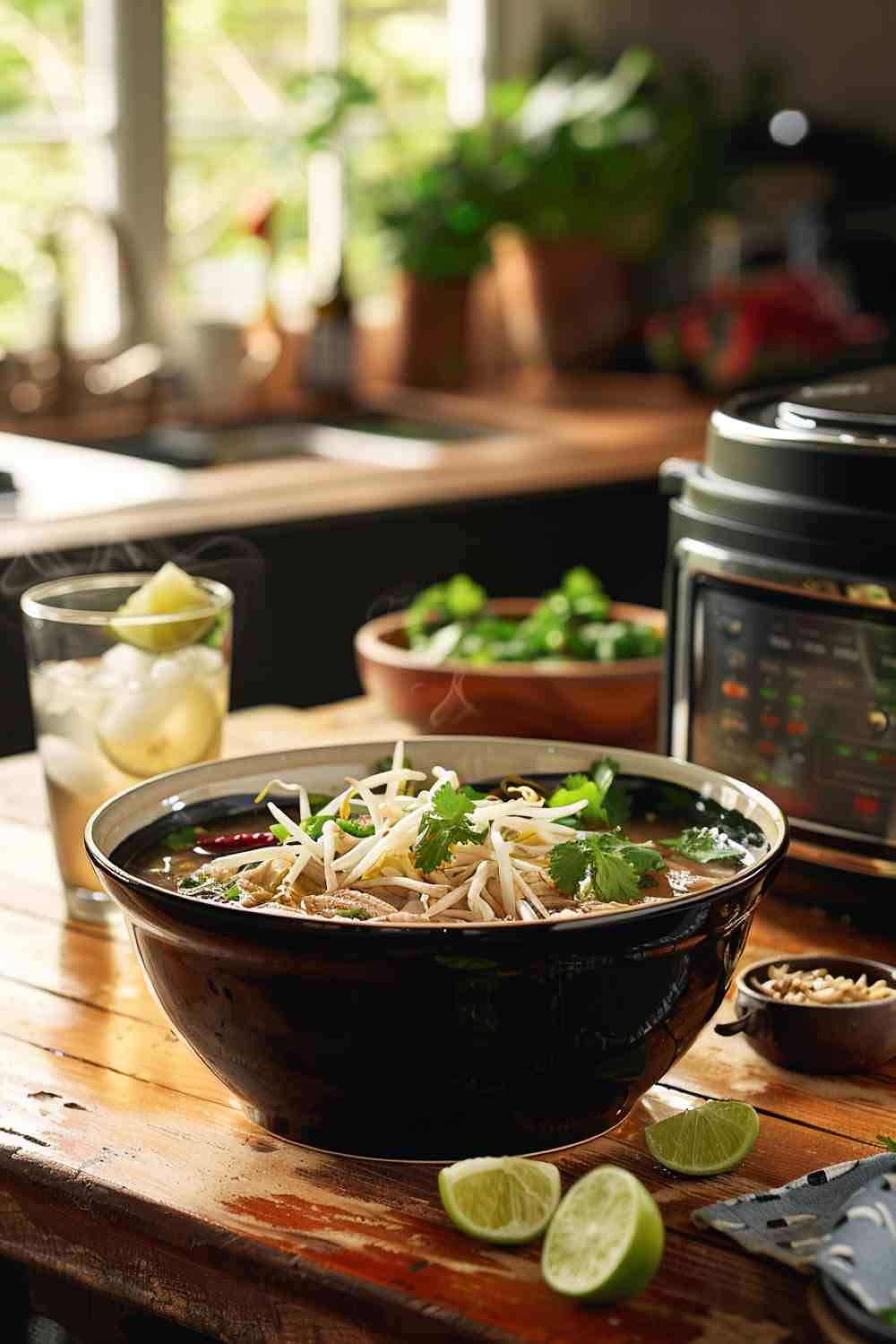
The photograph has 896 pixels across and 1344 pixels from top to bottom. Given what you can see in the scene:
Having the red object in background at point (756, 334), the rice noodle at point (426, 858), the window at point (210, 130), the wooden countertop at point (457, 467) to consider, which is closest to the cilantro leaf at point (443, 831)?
the rice noodle at point (426, 858)

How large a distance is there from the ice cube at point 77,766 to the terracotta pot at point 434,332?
2722 millimetres

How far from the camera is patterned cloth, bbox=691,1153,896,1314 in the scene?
69cm

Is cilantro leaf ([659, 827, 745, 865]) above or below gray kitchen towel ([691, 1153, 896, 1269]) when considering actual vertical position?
above

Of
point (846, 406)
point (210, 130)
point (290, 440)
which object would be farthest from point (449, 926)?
point (210, 130)

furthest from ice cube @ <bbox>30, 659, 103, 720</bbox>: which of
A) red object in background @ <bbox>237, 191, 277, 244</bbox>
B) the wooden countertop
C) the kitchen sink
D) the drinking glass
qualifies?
red object in background @ <bbox>237, 191, 277, 244</bbox>

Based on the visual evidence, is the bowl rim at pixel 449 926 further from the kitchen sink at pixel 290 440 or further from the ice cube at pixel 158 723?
the kitchen sink at pixel 290 440

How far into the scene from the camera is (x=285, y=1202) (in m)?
0.79

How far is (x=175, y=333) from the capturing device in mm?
3619

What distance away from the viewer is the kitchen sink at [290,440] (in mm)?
3256

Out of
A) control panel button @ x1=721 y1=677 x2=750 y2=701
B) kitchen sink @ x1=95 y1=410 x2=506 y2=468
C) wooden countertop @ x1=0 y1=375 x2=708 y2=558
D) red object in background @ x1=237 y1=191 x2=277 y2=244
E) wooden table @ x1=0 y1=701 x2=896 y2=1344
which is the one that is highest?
red object in background @ x1=237 y1=191 x2=277 y2=244

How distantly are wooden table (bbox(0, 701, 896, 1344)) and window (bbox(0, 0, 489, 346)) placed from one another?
8.39 ft

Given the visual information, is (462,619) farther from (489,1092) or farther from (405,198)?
(405,198)

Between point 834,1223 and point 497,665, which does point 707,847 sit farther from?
point 497,665

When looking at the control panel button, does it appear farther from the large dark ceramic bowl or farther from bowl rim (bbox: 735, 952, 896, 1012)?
the large dark ceramic bowl
